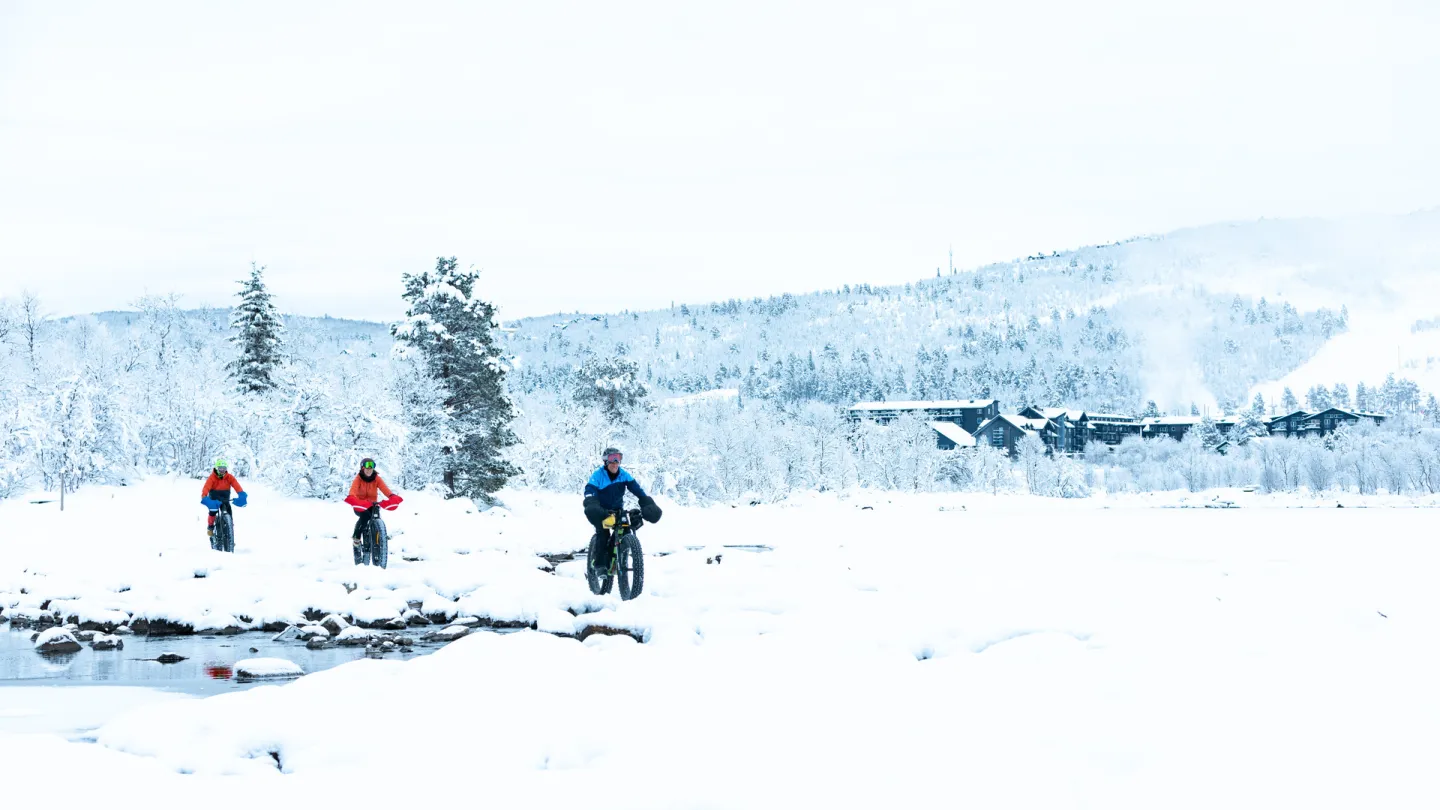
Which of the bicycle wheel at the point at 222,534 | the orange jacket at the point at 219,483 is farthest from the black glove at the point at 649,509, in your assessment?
the bicycle wheel at the point at 222,534

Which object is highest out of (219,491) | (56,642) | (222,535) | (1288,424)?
(219,491)

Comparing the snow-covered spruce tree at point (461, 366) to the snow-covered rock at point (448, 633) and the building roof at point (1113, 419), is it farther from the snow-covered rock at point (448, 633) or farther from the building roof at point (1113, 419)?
the building roof at point (1113, 419)

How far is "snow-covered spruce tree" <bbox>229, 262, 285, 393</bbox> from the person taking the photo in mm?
47219

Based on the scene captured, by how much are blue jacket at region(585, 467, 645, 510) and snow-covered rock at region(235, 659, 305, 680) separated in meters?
4.20

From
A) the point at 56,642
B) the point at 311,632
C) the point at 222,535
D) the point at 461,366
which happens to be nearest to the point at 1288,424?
the point at 461,366

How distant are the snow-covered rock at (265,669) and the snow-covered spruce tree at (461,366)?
2934cm

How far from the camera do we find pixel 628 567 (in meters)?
14.3

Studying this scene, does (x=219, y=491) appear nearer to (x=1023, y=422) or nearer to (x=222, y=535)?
(x=222, y=535)

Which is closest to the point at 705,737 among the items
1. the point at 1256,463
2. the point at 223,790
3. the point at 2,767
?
the point at 223,790

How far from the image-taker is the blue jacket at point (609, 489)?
45.1 feet

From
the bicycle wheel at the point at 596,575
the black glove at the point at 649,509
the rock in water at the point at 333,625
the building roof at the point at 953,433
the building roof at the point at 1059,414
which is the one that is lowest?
the rock in water at the point at 333,625

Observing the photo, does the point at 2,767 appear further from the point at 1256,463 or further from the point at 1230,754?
the point at 1256,463

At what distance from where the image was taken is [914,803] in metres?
5.83

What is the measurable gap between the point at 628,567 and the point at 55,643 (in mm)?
6757
